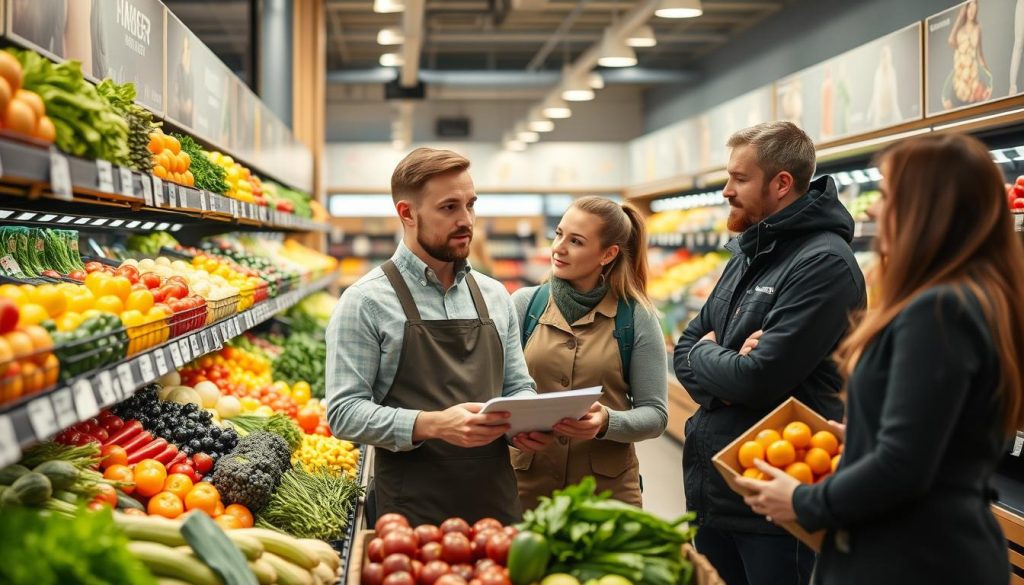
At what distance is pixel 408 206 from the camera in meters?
2.60

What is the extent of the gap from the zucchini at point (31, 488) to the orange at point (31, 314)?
1.31 ft

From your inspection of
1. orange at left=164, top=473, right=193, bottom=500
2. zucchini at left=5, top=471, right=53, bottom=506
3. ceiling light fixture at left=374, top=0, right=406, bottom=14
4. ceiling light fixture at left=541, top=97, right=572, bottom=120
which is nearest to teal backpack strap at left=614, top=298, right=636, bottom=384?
orange at left=164, top=473, right=193, bottom=500

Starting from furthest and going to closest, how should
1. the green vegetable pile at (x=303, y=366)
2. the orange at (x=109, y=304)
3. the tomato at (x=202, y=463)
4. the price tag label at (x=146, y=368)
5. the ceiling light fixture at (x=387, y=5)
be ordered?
1. the ceiling light fixture at (x=387, y=5)
2. the green vegetable pile at (x=303, y=366)
3. the tomato at (x=202, y=463)
4. the orange at (x=109, y=304)
5. the price tag label at (x=146, y=368)

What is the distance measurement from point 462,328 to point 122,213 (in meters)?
1.94

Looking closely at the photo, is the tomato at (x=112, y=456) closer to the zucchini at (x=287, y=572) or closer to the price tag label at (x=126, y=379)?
the price tag label at (x=126, y=379)

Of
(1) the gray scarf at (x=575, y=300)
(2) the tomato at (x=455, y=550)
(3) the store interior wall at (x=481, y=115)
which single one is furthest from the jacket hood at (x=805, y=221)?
(3) the store interior wall at (x=481, y=115)

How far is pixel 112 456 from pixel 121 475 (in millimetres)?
101

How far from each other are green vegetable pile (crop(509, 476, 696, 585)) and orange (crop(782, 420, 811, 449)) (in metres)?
0.35

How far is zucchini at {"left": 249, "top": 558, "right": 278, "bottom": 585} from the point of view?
81.2 inches

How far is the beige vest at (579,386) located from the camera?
307 centimetres

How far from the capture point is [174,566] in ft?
6.22

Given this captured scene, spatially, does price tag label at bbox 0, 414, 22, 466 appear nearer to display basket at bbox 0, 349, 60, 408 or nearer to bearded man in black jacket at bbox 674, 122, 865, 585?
display basket at bbox 0, 349, 60, 408

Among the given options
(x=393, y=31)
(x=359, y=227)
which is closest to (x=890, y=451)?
(x=393, y=31)

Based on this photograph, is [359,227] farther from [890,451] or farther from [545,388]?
[890,451]
